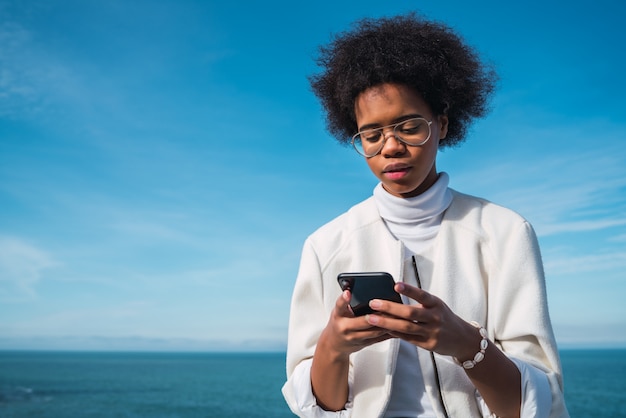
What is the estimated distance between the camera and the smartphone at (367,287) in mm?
1918

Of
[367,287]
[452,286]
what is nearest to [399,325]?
[367,287]

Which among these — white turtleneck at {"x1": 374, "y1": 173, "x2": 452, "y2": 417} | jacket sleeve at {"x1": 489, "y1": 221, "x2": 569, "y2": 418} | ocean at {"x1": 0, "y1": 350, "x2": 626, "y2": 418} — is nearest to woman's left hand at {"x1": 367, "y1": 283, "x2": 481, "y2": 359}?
jacket sleeve at {"x1": 489, "y1": 221, "x2": 569, "y2": 418}

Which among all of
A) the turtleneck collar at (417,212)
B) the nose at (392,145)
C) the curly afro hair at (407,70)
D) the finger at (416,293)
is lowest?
the finger at (416,293)

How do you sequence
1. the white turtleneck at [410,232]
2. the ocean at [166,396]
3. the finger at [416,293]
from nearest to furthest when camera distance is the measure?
the finger at [416,293] < the white turtleneck at [410,232] < the ocean at [166,396]

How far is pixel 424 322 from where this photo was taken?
1.92 m

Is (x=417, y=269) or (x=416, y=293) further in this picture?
(x=417, y=269)

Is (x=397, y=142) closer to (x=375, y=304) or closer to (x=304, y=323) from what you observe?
(x=375, y=304)

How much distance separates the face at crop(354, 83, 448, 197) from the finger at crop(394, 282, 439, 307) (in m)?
0.70

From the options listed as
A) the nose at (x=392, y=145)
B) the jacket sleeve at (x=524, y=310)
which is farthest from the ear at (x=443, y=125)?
the jacket sleeve at (x=524, y=310)

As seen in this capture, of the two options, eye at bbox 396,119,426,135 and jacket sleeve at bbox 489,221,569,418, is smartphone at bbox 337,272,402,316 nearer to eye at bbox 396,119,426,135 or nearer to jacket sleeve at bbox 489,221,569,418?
jacket sleeve at bbox 489,221,569,418

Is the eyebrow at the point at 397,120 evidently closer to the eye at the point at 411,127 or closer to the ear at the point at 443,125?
the eye at the point at 411,127

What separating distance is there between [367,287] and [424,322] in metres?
0.21

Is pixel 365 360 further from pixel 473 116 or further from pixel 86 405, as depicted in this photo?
→ pixel 86 405

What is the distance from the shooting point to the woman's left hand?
1.88m
